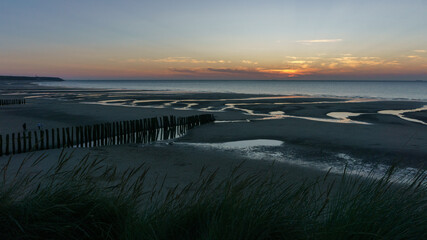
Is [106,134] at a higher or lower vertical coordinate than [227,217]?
lower

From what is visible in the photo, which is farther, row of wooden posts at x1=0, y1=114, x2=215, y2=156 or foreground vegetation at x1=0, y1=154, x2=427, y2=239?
row of wooden posts at x1=0, y1=114, x2=215, y2=156

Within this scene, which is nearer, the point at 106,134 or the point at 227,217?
the point at 227,217

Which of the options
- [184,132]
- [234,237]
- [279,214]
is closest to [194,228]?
[234,237]

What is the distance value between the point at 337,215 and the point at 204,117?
2021 centimetres

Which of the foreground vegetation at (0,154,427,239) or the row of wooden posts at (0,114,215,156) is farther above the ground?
the foreground vegetation at (0,154,427,239)

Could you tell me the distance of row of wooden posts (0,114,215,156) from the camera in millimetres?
13836

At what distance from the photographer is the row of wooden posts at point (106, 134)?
1384 centimetres

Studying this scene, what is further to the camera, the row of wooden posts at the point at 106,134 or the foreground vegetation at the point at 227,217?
the row of wooden posts at the point at 106,134

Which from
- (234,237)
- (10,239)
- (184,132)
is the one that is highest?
(234,237)

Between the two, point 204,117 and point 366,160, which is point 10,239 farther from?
point 204,117

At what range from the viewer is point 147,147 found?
1441 centimetres

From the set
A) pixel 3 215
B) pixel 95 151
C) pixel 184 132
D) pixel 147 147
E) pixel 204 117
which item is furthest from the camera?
pixel 204 117

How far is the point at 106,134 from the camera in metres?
16.2

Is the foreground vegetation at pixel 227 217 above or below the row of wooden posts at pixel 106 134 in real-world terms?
above
